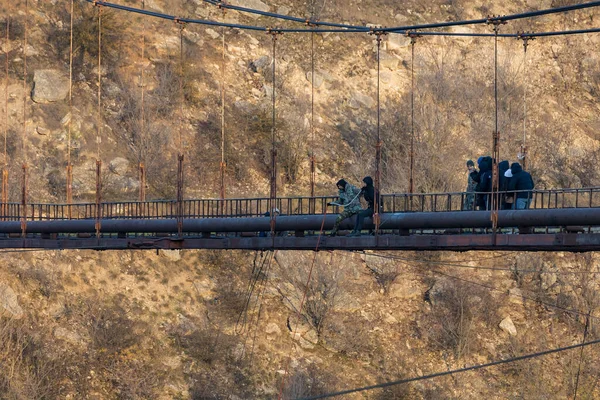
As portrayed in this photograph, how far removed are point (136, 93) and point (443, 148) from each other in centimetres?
1241

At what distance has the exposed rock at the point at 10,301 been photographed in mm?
44906

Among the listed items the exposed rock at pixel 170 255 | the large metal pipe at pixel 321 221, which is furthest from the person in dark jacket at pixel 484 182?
the exposed rock at pixel 170 255

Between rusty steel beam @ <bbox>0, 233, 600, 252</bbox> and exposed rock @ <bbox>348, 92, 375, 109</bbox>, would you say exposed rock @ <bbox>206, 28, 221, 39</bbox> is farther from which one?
rusty steel beam @ <bbox>0, 233, 600, 252</bbox>

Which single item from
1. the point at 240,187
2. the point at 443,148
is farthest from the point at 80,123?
the point at 443,148

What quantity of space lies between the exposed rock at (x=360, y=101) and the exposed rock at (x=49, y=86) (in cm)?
1202

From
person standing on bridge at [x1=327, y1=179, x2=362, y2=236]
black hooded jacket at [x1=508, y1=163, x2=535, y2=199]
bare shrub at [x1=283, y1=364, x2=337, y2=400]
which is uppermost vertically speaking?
black hooded jacket at [x1=508, y1=163, x2=535, y2=199]

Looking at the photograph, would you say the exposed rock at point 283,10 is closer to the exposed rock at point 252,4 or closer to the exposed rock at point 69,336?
the exposed rock at point 252,4

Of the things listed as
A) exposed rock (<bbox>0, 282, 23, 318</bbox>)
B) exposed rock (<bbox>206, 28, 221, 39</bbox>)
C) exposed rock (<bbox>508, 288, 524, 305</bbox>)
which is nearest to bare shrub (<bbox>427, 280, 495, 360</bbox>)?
exposed rock (<bbox>508, 288, 524, 305</bbox>)

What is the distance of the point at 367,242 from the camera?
89.2ft

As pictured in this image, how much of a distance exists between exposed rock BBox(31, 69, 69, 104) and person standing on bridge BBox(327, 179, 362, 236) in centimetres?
2841

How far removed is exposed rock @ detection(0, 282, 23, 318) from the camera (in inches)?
1768

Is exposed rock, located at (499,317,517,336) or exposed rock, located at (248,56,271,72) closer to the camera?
exposed rock, located at (499,317,517,336)

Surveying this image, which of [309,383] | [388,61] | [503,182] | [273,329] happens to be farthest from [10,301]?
[503,182]

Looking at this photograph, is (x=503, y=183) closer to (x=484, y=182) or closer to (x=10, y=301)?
(x=484, y=182)
